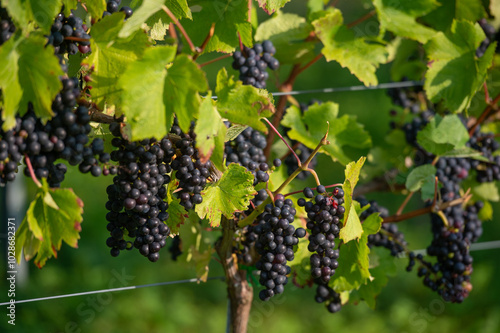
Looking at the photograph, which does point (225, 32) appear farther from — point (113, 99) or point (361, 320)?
point (361, 320)

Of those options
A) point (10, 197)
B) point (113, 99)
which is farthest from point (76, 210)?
point (10, 197)

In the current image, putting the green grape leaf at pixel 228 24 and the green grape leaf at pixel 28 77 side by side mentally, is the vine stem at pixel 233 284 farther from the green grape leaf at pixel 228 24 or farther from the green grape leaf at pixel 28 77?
the green grape leaf at pixel 28 77

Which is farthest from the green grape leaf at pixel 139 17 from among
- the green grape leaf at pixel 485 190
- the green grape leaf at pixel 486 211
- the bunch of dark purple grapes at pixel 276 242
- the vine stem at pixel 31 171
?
the green grape leaf at pixel 486 211

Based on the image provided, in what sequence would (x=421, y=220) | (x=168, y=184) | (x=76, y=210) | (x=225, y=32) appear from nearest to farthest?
(x=76, y=210)
(x=168, y=184)
(x=225, y=32)
(x=421, y=220)

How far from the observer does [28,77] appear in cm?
97

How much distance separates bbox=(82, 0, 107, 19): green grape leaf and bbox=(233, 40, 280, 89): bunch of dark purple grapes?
1.54ft

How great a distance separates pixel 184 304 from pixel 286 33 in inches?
76.4

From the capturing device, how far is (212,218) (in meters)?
1.24

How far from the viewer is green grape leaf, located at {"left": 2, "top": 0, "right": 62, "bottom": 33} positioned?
3.06 feet

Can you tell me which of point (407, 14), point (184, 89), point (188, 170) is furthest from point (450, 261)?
point (184, 89)

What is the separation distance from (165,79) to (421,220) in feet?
10.9

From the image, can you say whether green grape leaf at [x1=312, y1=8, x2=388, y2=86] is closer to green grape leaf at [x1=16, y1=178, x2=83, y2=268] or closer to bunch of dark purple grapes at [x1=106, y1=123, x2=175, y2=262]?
bunch of dark purple grapes at [x1=106, y1=123, x2=175, y2=262]

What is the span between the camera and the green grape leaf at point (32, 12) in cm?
93

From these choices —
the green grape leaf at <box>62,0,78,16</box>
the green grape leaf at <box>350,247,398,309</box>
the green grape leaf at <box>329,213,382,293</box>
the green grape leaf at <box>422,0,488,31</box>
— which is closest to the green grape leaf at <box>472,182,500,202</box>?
the green grape leaf at <box>350,247,398,309</box>
